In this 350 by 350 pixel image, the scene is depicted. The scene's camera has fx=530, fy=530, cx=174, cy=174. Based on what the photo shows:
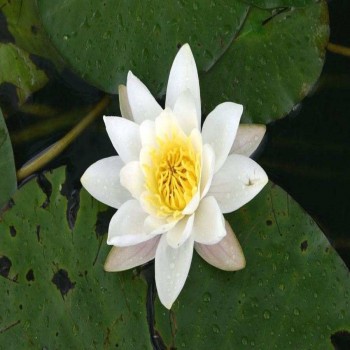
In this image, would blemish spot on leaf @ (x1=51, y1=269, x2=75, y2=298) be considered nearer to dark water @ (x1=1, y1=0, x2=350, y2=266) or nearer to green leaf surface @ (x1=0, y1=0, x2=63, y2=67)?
dark water @ (x1=1, y1=0, x2=350, y2=266)

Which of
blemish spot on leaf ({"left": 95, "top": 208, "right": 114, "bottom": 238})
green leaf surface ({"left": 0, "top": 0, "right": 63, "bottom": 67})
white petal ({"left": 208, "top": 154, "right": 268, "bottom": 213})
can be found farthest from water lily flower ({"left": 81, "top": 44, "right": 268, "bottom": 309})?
green leaf surface ({"left": 0, "top": 0, "right": 63, "bottom": 67})

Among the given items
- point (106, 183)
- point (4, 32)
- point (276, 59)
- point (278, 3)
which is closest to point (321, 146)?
point (276, 59)

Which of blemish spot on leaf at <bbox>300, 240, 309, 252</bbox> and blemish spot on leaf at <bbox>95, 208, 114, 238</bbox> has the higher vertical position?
blemish spot on leaf at <bbox>95, 208, 114, 238</bbox>

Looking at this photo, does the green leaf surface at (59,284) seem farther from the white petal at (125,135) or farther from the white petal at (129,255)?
the white petal at (125,135)

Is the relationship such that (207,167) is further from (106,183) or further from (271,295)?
(271,295)

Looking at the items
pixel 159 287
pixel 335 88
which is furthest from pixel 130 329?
pixel 335 88

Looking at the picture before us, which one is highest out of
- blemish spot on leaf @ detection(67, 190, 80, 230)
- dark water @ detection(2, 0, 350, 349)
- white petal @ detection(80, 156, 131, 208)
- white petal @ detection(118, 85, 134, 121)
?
white petal @ detection(118, 85, 134, 121)

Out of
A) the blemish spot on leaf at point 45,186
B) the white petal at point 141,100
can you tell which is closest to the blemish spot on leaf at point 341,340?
the white petal at point 141,100
